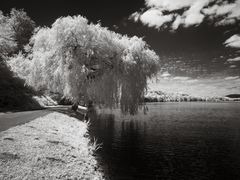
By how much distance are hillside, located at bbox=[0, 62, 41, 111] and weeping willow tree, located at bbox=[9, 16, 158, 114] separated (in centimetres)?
656

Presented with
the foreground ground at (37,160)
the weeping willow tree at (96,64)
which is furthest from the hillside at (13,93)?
the foreground ground at (37,160)

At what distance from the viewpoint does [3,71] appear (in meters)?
29.5

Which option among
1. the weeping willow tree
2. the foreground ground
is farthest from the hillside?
the foreground ground

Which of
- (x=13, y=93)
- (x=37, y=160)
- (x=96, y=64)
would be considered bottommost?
(x=37, y=160)

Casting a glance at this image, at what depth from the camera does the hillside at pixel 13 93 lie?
85.9 ft

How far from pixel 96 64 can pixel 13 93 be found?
1324cm

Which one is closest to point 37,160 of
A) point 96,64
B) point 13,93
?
point 96,64

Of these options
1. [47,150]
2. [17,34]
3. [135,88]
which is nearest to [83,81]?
[135,88]

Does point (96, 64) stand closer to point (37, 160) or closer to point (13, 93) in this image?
point (13, 93)

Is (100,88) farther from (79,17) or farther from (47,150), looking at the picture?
(47,150)

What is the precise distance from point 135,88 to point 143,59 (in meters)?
3.41

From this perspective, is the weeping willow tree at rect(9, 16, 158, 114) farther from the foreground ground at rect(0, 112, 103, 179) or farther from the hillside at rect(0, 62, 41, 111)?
the foreground ground at rect(0, 112, 103, 179)

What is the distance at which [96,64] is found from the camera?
2334 centimetres

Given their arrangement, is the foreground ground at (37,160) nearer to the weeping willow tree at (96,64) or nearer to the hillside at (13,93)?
the weeping willow tree at (96,64)
